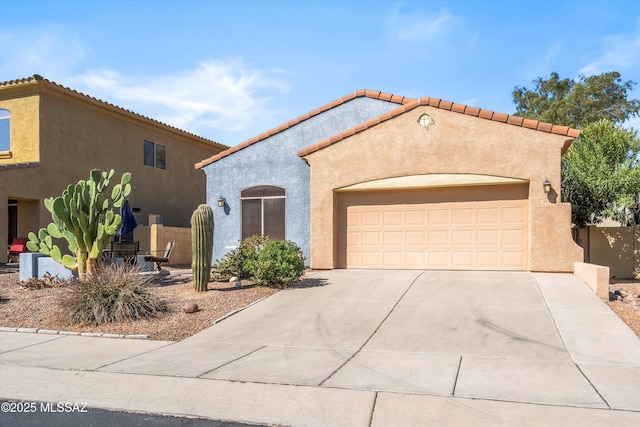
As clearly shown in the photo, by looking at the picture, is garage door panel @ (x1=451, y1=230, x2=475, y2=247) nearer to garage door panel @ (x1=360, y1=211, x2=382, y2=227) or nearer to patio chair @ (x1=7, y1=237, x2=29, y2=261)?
garage door panel @ (x1=360, y1=211, x2=382, y2=227)

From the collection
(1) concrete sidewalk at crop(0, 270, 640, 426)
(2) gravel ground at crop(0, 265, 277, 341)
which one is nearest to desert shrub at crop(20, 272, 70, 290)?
(2) gravel ground at crop(0, 265, 277, 341)

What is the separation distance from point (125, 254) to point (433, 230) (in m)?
10.3

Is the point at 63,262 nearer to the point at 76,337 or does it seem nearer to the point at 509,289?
the point at 76,337

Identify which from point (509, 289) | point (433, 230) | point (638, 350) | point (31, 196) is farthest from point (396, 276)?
point (31, 196)

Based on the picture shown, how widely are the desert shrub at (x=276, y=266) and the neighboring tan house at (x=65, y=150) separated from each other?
36.0 ft

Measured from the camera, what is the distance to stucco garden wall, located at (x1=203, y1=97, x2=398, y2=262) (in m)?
16.3

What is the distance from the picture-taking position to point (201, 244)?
38.0 ft

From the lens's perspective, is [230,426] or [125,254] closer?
[230,426]

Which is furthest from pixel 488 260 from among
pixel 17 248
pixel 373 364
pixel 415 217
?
pixel 17 248

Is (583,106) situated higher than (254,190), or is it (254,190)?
(583,106)

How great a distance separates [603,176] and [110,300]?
14.1m

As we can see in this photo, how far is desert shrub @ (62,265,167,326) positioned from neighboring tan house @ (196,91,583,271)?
Result: 5880mm

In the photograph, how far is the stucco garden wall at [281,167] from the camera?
16266mm

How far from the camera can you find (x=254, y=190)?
55.3 feet
